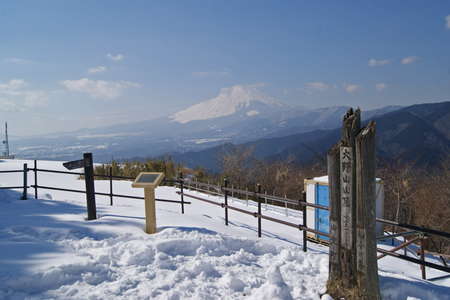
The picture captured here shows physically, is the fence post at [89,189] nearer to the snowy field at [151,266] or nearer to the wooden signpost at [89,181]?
the wooden signpost at [89,181]

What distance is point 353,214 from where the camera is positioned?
10.3 ft

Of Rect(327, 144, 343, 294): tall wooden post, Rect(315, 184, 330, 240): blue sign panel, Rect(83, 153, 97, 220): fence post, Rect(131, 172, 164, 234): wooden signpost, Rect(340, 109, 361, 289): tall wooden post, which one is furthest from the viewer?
Rect(315, 184, 330, 240): blue sign panel

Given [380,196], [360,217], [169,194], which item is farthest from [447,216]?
[360,217]

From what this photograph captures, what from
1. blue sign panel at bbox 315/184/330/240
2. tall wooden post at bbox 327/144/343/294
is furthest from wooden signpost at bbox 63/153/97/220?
blue sign panel at bbox 315/184/330/240

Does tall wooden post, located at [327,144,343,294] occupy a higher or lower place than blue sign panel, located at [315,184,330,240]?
higher

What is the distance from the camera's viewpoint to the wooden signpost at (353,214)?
3021mm

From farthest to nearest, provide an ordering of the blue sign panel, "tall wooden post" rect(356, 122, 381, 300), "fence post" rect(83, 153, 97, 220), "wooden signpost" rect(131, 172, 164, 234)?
the blue sign panel < "fence post" rect(83, 153, 97, 220) < "wooden signpost" rect(131, 172, 164, 234) < "tall wooden post" rect(356, 122, 381, 300)

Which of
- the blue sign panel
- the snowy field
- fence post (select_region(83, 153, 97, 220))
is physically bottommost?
the blue sign panel

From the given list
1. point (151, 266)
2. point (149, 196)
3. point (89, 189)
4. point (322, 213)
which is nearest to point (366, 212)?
point (151, 266)

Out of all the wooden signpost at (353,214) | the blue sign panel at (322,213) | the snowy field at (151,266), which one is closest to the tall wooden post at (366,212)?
the wooden signpost at (353,214)

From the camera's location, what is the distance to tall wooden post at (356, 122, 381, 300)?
3.01 metres

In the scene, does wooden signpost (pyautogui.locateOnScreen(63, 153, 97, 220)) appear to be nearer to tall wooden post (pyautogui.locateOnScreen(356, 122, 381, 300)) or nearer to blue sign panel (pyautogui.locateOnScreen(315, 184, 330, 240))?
tall wooden post (pyautogui.locateOnScreen(356, 122, 381, 300))

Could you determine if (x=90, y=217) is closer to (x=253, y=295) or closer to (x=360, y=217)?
(x=253, y=295)

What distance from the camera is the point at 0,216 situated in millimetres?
5406
